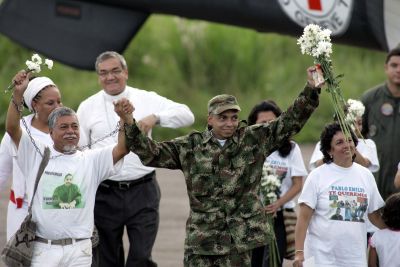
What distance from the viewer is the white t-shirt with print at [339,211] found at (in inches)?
274

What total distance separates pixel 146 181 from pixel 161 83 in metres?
11.1

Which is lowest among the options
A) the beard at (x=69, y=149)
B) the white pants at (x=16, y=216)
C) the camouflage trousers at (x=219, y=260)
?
the camouflage trousers at (x=219, y=260)

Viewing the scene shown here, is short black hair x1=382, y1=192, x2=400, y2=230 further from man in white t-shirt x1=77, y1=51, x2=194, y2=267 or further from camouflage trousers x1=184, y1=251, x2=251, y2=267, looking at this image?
man in white t-shirt x1=77, y1=51, x2=194, y2=267

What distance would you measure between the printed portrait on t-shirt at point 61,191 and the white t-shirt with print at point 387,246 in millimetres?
1867

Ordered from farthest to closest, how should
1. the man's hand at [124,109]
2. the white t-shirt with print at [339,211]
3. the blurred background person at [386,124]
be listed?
1. the blurred background person at [386,124]
2. the white t-shirt with print at [339,211]
3. the man's hand at [124,109]

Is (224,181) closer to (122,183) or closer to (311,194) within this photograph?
(311,194)

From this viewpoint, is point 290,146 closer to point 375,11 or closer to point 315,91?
point 375,11

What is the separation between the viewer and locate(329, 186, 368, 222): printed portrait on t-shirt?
698cm

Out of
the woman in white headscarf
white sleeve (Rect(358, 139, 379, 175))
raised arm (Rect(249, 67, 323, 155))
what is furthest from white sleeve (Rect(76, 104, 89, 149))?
white sleeve (Rect(358, 139, 379, 175))

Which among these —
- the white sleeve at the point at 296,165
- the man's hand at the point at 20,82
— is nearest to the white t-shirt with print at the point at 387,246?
the white sleeve at the point at 296,165

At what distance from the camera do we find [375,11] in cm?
826

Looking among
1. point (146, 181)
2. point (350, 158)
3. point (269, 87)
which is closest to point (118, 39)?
point (146, 181)

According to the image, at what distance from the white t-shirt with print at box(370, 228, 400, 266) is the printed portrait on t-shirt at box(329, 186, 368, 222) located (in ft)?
0.64

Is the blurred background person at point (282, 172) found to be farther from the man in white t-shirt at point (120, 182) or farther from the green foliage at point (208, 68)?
the green foliage at point (208, 68)
